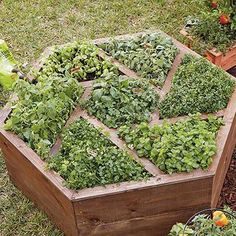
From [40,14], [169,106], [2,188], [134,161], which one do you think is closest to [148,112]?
[169,106]

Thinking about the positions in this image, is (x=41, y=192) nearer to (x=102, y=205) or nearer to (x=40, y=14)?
(x=102, y=205)

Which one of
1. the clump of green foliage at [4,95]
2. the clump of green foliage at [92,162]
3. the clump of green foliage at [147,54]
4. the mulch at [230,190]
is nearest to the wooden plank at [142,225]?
the clump of green foliage at [92,162]

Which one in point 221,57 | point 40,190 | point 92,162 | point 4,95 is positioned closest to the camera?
point 92,162

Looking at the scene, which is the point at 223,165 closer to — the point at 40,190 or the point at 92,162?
the point at 92,162

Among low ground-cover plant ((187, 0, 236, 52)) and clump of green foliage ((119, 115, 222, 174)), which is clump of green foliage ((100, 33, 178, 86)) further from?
low ground-cover plant ((187, 0, 236, 52))

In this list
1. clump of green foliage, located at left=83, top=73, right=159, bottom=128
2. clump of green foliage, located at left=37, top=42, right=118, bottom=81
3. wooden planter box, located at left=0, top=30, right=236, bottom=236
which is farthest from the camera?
clump of green foliage, located at left=37, top=42, right=118, bottom=81

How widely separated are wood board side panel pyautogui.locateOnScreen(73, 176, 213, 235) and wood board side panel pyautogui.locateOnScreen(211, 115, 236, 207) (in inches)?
5.1

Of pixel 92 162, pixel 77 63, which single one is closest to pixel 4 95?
pixel 77 63

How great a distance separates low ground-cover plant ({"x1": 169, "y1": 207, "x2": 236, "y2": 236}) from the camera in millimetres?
3234

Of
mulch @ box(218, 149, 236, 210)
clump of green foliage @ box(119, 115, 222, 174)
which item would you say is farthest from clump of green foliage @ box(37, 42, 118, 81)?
mulch @ box(218, 149, 236, 210)

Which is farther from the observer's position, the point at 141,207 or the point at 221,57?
the point at 221,57

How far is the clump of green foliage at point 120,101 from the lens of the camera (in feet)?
11.7

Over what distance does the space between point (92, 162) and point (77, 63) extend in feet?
2.70

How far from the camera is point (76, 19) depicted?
550cm
